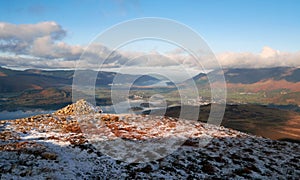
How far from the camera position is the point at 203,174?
19.9 meters

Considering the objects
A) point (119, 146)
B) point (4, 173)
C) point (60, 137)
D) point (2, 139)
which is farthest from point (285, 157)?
point (2, 139)

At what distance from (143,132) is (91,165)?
40.7 feet

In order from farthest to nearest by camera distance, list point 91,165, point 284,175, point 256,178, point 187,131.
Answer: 1. point 187,131
2. point 284,175
3. point 256,178
4. point 91,165

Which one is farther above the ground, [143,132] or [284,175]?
[143,132]

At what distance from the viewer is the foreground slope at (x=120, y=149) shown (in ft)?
58.5

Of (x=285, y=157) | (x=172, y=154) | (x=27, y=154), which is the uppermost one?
(x=27, y=154)

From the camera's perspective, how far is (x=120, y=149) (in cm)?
2352

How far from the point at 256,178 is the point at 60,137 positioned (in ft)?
69.4

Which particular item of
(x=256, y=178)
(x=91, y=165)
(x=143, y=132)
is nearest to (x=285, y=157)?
(x=256, y=178)

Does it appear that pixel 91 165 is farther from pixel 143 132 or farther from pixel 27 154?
pixel 143 132

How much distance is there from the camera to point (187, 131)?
1315 inches

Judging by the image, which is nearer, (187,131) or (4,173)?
(4,173)

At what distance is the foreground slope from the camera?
702 inches

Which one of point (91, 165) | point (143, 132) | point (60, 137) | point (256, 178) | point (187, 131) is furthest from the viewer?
point (187, 131)
